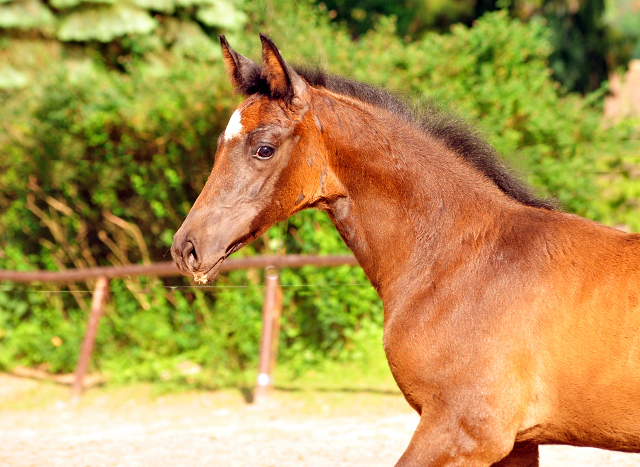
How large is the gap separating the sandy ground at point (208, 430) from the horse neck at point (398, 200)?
237cm

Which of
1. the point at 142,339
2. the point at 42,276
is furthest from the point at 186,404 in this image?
the point at 42,276

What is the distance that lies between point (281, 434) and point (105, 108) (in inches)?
184

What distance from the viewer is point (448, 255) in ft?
10.5

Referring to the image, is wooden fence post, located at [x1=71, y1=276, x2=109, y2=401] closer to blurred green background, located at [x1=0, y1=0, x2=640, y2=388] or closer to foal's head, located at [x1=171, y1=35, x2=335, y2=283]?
blurred green background, located at [x1=0, y1=0, x2=640, y2=388]

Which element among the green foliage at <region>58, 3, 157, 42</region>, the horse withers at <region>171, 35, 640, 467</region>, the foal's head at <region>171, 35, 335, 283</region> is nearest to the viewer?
the horse withers at <region>171, 35, 640, 467</region>

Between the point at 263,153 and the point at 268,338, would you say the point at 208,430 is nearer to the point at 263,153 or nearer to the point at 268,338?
the point at 268,338

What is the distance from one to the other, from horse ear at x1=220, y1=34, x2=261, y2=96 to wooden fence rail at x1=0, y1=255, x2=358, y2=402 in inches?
128

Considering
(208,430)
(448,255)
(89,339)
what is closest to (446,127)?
(448,255)

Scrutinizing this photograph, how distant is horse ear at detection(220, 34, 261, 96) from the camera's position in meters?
3.32

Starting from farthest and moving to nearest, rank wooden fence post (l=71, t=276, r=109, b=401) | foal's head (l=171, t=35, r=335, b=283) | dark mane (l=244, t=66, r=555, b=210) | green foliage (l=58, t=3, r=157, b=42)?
1. green foliage (l=58, t=3, r=157, b=42)
2. wooden fence post (l=71, t=276, r=109, b=401)
3. dark mane (l=244, t=66, r=555, b=210)
4. foal's head (l=171, t=35, r=335, b=283)

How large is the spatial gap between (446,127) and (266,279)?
14.6ft

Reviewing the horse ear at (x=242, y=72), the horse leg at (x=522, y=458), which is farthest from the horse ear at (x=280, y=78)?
the horse leg at (x=522, y=458)

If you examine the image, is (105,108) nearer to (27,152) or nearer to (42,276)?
(27,152)

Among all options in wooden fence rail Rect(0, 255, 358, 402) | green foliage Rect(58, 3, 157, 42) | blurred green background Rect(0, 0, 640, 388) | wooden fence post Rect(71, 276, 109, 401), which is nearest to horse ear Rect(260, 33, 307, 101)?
wooden fence rail Rect(0, 255, 358, 402)
